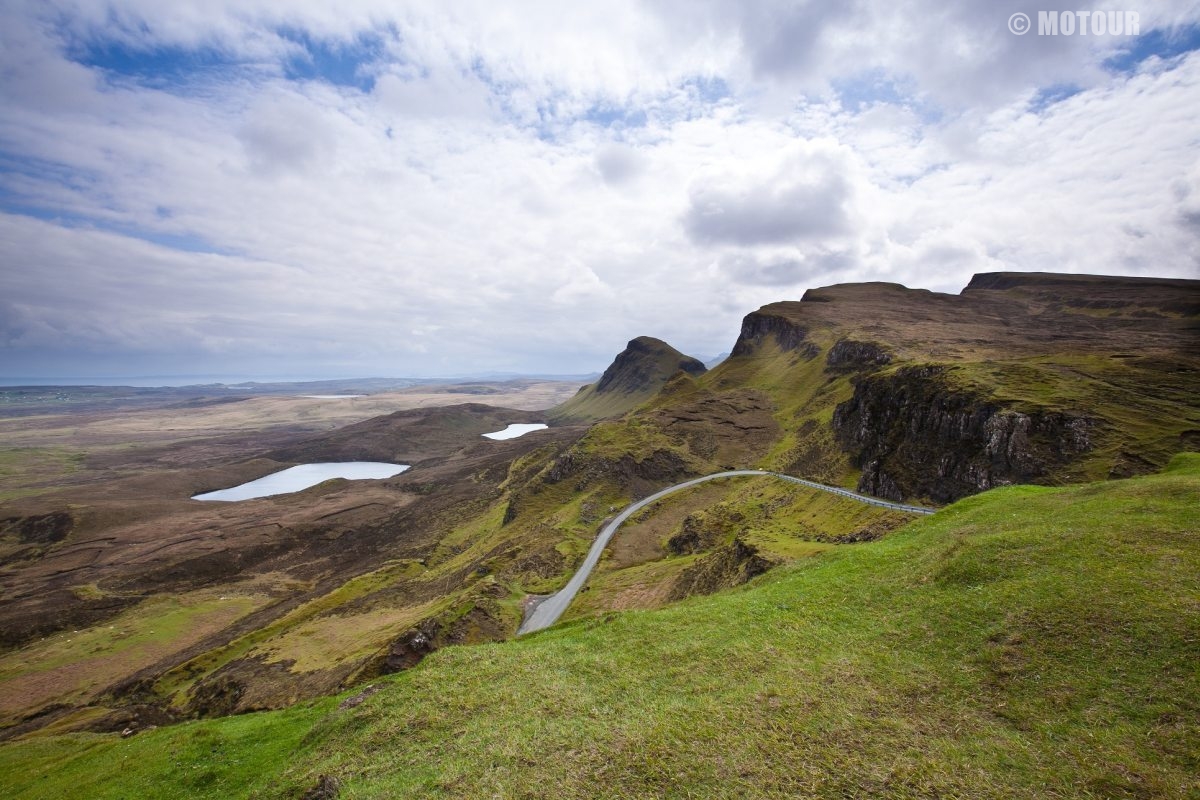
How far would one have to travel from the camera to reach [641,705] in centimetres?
2030

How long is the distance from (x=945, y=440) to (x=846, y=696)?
5588 cm

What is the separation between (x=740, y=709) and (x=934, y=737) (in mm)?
6223

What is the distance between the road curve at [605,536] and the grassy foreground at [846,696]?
2031 cm

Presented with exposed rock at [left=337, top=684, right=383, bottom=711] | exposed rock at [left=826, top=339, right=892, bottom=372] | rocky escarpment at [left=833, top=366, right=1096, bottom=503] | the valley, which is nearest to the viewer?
the valley

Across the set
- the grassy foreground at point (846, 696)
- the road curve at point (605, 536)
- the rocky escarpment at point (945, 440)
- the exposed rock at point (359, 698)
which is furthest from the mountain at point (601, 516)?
the exposed rock at point (359, 698)

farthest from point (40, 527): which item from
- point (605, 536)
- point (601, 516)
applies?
point (605, 536)

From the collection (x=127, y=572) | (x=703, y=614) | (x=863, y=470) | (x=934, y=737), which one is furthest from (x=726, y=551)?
(x=127, y=572)

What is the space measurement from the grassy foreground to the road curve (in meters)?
20.3

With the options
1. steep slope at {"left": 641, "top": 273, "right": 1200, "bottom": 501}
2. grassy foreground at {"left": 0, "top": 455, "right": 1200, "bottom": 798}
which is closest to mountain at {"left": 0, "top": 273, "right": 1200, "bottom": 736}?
steep slope at {"left": 641, "top": 273, "right": 1200, "bottom": 501}

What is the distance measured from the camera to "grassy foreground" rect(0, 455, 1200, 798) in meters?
14.5

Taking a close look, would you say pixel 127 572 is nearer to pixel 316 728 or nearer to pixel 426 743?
pixel 316 728

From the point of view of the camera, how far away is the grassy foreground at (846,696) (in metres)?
14.5

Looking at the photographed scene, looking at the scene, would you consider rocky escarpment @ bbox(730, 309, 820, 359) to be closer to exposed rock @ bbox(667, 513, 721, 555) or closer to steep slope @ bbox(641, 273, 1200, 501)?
steep slope @ bbox(641, 273, 1200, 501)

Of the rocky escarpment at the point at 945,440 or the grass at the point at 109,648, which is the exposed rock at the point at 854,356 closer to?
the rocky escarpment at the point at 945,440
